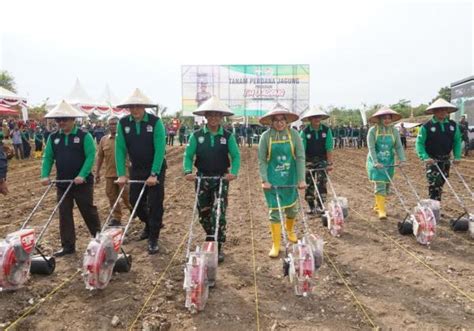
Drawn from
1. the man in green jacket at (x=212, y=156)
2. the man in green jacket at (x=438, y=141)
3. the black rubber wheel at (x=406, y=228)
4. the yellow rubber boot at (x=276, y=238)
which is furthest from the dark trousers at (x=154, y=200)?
the man in green jacket at (x=438, y=141)

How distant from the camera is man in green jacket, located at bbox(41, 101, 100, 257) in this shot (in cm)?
552

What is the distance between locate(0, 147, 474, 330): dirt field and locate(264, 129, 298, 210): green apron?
848 mm

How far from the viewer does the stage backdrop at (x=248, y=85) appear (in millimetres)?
32281

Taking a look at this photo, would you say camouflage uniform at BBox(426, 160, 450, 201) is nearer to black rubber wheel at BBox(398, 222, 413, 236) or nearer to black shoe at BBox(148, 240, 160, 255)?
black rubber wheel at BBox(398, 222, 413, 236)

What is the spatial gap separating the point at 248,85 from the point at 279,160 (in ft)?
90.5

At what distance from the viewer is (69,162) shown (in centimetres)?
553

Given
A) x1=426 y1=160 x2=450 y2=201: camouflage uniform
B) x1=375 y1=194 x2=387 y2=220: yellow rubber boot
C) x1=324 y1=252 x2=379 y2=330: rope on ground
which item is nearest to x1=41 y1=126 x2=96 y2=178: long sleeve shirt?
x1=324 y1=252 x2=379 y2=330: rope on ground

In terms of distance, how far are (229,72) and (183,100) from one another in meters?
4.19

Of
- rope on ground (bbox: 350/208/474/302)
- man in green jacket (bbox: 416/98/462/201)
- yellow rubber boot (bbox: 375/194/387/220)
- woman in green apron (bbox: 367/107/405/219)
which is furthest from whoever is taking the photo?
yellow rubber boot (bbox: 375/194/387/220)

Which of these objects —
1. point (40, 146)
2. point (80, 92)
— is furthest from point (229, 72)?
point (40, 146)

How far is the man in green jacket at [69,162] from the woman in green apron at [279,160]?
2.34 metres

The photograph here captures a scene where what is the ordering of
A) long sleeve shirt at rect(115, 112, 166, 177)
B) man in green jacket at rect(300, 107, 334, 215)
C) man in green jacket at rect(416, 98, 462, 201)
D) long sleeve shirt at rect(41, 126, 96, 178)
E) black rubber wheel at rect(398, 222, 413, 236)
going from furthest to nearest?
man in green jacket at rect(300, 107, 334, 215) → man in green jacket at rect(416, 98, 462, 201) → black rubber wheel at rect(398, 222, 413, 236) → long sleeve shirt at rect(115, 112, 166, 177) → long sleeve shirt at rect(41, 126, 96, 178)

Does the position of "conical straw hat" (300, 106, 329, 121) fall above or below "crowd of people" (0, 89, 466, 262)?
above

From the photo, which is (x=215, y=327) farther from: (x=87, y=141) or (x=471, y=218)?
(x=471, y=218)
